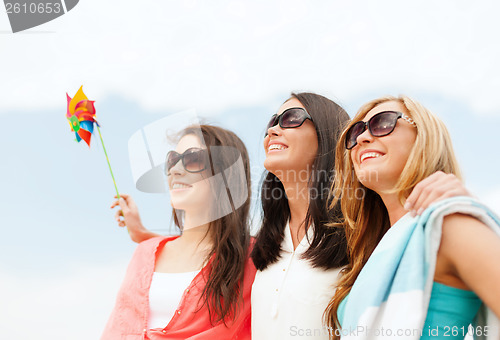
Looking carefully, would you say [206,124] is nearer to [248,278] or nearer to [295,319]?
[248,278]

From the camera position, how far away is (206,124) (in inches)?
172

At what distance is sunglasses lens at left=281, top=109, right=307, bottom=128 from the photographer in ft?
12.4

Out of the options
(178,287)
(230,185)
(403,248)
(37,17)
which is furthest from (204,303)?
(37,17)

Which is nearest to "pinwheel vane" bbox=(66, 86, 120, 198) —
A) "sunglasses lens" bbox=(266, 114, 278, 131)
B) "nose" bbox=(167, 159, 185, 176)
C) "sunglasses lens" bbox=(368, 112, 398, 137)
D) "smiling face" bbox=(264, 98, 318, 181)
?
"nose" bbox=(167, 159, 185, 176)

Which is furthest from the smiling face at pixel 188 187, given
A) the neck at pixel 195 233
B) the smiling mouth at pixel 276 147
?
the smiling mouth at pixel 276 147

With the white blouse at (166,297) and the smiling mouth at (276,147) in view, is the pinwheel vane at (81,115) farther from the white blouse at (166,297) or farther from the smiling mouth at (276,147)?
the smiling mouth at (276,147)

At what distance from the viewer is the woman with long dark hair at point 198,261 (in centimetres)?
374

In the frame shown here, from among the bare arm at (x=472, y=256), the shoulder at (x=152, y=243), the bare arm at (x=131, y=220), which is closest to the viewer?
the bare arm at (x=472, y=256)

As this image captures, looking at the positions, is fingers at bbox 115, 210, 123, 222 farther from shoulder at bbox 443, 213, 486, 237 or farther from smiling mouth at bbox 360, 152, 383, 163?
shoulder at bbox 443, 213, 486, 237

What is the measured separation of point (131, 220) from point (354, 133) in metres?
2.55

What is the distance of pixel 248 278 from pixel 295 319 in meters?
0.69

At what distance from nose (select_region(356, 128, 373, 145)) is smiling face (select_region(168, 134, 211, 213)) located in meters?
1.57

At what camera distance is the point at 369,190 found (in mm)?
3234

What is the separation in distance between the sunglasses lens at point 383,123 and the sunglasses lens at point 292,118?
93cm
